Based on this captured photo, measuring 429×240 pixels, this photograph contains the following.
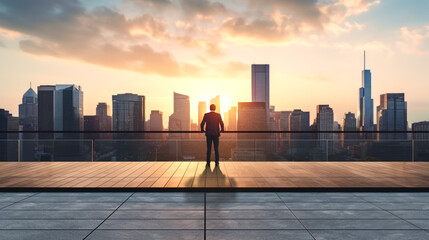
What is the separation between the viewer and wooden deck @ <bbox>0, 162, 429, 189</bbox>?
6824 millimetres

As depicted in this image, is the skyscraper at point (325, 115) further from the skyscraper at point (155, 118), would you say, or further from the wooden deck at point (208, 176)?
the wooden deck at point (208, 176)

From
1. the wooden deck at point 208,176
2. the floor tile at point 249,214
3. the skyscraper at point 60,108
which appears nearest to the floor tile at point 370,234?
the floor tile at point 249,214

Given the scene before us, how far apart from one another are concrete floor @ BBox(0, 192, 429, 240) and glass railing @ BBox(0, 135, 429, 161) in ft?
15.6

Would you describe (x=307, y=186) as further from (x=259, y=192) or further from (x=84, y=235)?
(x=84, y=235)

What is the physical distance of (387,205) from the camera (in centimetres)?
545

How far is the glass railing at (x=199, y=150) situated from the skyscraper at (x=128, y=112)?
10087cm

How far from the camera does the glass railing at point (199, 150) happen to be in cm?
1103

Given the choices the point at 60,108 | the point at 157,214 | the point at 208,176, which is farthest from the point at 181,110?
the point at 157,214

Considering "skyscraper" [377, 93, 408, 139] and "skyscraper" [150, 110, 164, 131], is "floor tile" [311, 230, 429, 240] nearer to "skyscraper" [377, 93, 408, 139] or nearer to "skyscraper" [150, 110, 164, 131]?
"skyscraper" [150, 110, 164, 131]

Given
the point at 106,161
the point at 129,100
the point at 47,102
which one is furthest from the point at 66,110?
the point at 106,161

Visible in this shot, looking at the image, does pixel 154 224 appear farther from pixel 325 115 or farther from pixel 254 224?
pixel 325 115

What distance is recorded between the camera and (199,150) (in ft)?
36.4

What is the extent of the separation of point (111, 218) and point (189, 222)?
1.09 meters

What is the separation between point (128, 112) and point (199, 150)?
108 meters
